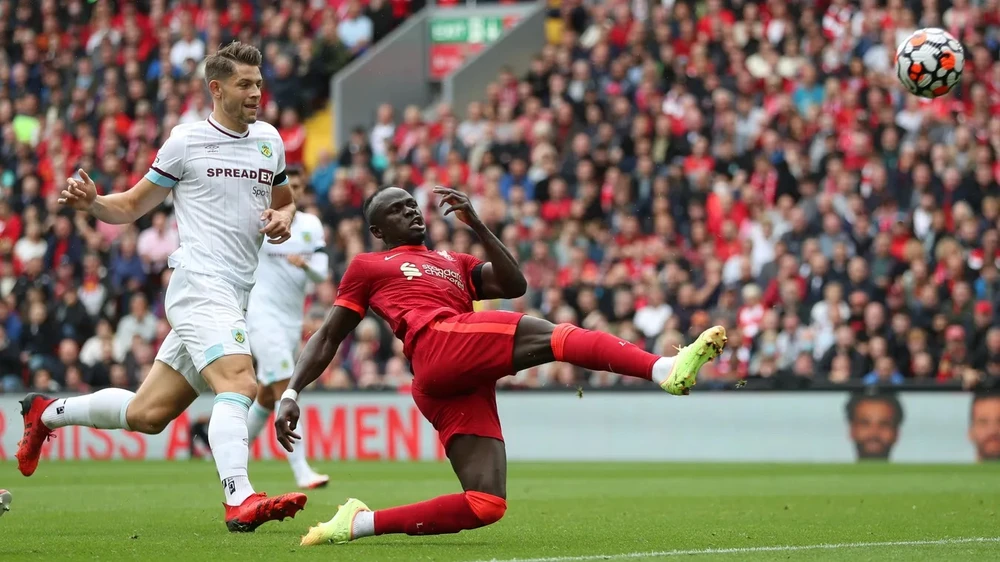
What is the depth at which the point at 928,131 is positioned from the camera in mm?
19062

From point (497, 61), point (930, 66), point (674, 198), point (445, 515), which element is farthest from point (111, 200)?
point (497, 61)

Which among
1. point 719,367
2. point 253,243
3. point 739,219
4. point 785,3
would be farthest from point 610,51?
point 253,243

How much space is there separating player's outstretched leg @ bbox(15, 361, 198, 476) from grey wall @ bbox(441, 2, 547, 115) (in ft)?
54.5

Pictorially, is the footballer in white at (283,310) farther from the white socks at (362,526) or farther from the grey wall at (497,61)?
the grey wall at (497,61)

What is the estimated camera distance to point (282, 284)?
13.1m

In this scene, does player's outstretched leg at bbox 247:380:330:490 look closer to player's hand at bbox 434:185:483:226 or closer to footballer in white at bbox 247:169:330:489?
footballer in white at bbox 247:169:330:489

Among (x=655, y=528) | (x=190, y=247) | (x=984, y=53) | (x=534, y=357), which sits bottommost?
(x=655, y=528)

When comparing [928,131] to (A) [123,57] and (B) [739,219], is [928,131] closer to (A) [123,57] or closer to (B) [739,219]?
(B) [739,219]

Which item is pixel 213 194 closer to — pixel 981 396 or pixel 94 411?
pixel 94 411

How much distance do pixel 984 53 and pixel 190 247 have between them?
13.7m

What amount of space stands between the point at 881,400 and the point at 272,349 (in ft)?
24.2

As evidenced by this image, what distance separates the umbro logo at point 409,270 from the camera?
782cm

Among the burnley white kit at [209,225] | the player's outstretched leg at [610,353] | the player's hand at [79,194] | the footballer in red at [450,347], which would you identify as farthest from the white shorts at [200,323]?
the player's outstretched leg at [610,353]

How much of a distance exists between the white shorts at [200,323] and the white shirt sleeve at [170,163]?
1.72 feet
